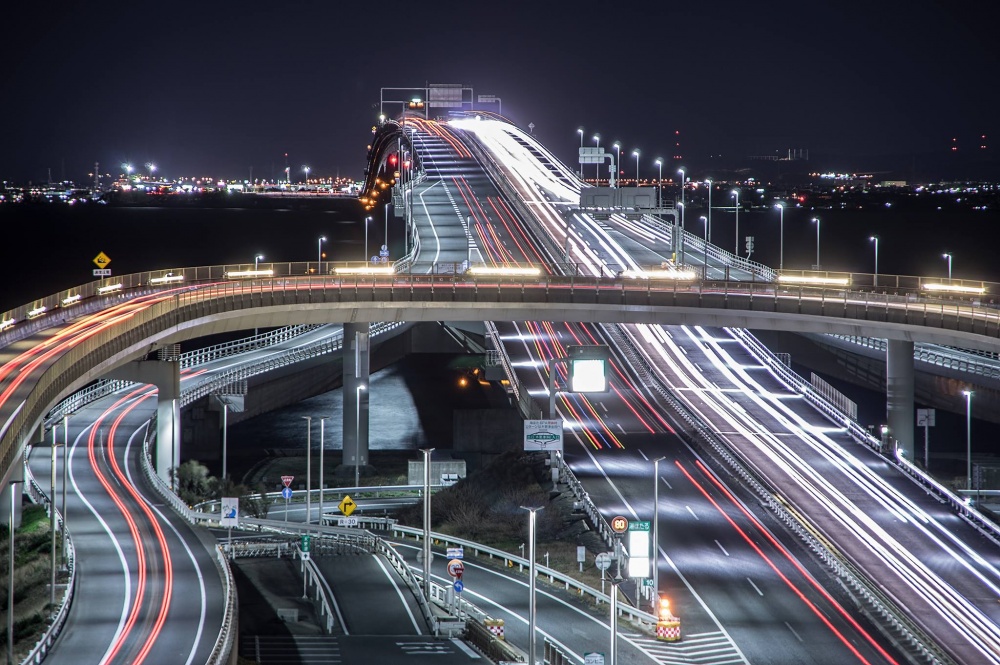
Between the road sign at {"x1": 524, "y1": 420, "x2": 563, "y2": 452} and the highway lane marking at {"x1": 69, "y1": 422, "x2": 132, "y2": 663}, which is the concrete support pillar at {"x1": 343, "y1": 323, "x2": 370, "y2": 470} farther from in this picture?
the road sign at {"x1": 524, "y1": 420, "x2": 563, "y2": 452}

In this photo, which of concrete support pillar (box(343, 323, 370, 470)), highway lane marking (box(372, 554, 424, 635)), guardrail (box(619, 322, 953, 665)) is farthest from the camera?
concrete support pillar (box(343, 323, 370, 470))

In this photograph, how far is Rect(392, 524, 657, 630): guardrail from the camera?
4209 centimetres

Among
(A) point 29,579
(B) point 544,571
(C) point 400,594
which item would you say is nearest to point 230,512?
(A) point 29,579

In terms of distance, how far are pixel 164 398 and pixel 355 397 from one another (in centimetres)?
1445

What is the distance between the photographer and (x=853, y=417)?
221 ft

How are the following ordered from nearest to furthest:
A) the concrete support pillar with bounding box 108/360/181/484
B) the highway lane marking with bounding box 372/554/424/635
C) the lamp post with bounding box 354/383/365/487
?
the highway lane marking with bounding box 372/554/424/635, the concrete support pillar with bounding box 108/360/181/484, the lamp post with bounding box 354/383/365/487

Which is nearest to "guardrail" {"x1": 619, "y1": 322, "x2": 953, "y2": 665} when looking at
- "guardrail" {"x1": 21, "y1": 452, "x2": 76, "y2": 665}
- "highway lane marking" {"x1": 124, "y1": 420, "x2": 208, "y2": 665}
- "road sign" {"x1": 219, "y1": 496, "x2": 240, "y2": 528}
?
"highway lane marking" {"x1": 124, "y1": 420, "x2": 208, "y2": 665}

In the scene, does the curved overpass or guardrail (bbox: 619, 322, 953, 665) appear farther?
the curved overpass

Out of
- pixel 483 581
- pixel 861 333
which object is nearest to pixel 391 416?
pixel 861 333

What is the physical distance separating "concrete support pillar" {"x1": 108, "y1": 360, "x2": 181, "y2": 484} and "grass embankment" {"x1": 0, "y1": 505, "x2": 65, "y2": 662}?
338 inches

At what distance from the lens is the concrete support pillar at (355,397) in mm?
75438

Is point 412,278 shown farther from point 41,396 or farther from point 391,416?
point 41,396

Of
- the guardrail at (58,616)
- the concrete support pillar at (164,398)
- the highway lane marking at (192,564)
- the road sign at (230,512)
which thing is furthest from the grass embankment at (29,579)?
the concrete support pillar at (164,398)

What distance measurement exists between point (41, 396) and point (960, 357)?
226 feet
